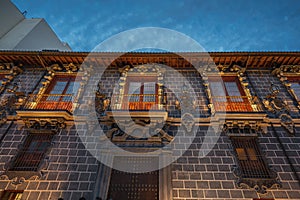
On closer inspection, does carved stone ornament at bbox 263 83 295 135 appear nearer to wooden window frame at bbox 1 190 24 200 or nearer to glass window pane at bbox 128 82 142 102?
glass window pane at bbox 128 82 142 102

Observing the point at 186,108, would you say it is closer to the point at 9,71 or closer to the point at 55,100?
the point at 55,100

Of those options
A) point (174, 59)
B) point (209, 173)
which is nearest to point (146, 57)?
point (174, 59)

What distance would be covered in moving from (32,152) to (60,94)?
2.95 m

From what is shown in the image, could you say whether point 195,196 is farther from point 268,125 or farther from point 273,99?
point 273,99

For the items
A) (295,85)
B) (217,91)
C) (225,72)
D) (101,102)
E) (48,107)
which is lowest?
(48,107)

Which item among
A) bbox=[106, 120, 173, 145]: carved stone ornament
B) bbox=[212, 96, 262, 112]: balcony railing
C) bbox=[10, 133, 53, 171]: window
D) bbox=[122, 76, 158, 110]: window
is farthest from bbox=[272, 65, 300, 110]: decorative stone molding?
bbox=[10, 133, 53, 171]: window

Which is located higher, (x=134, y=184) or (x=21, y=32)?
(x=21, y=32)

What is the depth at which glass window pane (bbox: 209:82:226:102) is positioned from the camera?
7.86 meters

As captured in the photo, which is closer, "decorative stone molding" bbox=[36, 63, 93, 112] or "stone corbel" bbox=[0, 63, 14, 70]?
"decorative stone molding" bbox=[36, 63, 93, 112]

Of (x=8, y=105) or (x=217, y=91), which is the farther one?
(x=217, y=91)

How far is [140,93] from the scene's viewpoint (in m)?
8.45

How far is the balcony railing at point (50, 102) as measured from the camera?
7.48m

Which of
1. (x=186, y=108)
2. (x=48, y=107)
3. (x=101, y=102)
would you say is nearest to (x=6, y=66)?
(x=48, y=107)

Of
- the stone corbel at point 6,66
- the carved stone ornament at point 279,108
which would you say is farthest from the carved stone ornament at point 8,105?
the carved stone ornament at point 279,108
